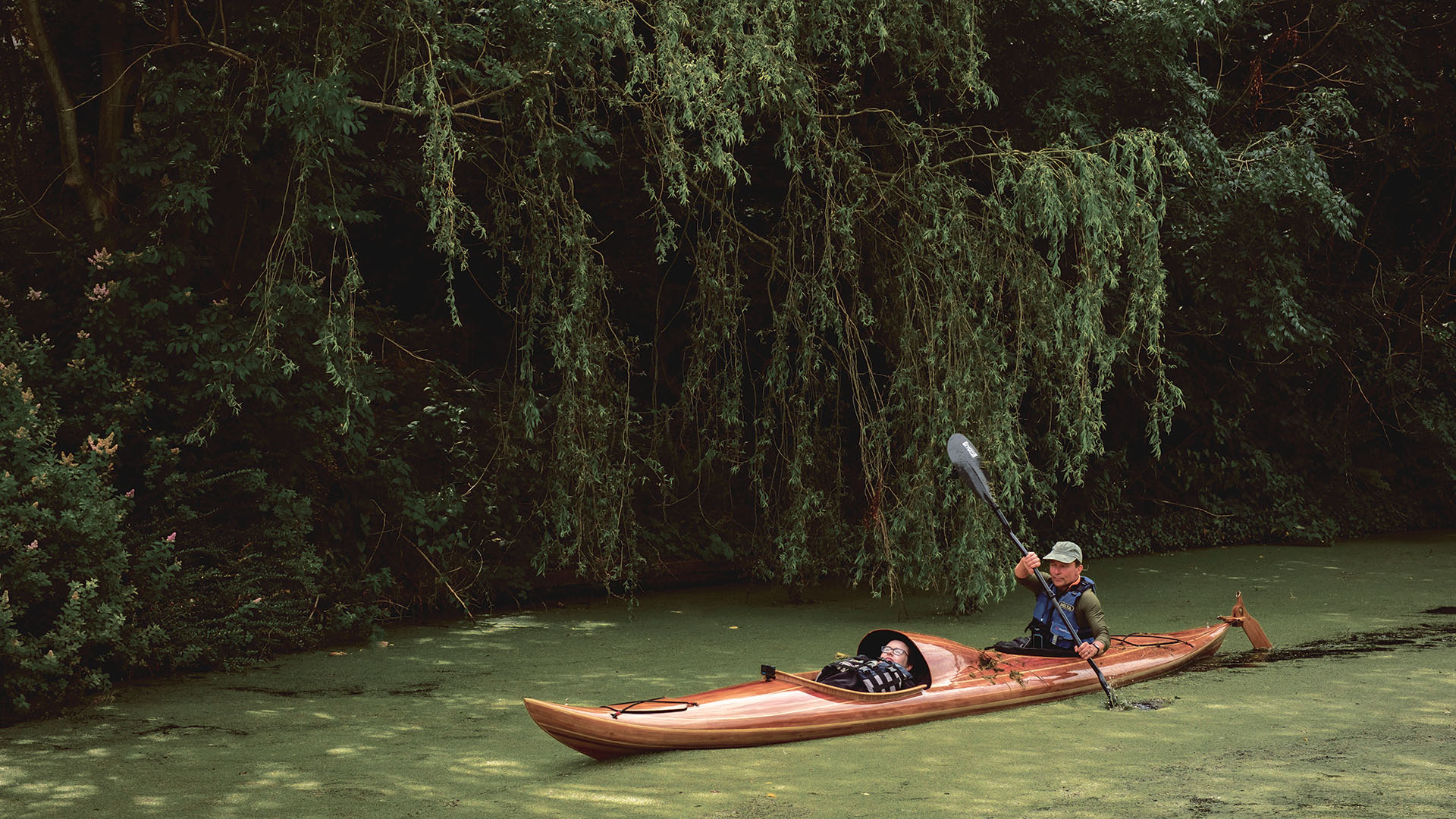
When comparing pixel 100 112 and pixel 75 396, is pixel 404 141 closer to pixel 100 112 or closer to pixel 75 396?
pixel 100 112

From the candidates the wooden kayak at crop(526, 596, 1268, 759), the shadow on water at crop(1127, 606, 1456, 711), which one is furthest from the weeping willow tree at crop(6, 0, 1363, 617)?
the wooden kayak at crop(526, 596, 1268, 759)

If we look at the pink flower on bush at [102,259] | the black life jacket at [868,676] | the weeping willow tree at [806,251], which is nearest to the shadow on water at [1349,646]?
the weeping willow tree at [806,251]

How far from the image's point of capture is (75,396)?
6395 mm

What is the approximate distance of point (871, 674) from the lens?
4.95m

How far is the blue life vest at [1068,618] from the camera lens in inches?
221

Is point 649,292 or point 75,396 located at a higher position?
point 649,292

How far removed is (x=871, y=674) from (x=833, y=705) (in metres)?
0.25

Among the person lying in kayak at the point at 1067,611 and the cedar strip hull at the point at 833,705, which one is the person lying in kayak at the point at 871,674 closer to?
the cedar strip hull at the point at 833,705

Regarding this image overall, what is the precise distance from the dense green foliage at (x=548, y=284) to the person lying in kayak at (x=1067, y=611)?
127 centimetres

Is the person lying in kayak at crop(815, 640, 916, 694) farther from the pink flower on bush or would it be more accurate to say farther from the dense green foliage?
the pink flower on bush

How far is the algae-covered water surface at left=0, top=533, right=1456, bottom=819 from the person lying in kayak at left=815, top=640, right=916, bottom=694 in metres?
0.19

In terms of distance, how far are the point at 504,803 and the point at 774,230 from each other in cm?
428

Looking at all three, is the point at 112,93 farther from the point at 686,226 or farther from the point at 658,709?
the point at 658,709

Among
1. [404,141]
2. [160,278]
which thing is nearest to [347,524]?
[160,278]
